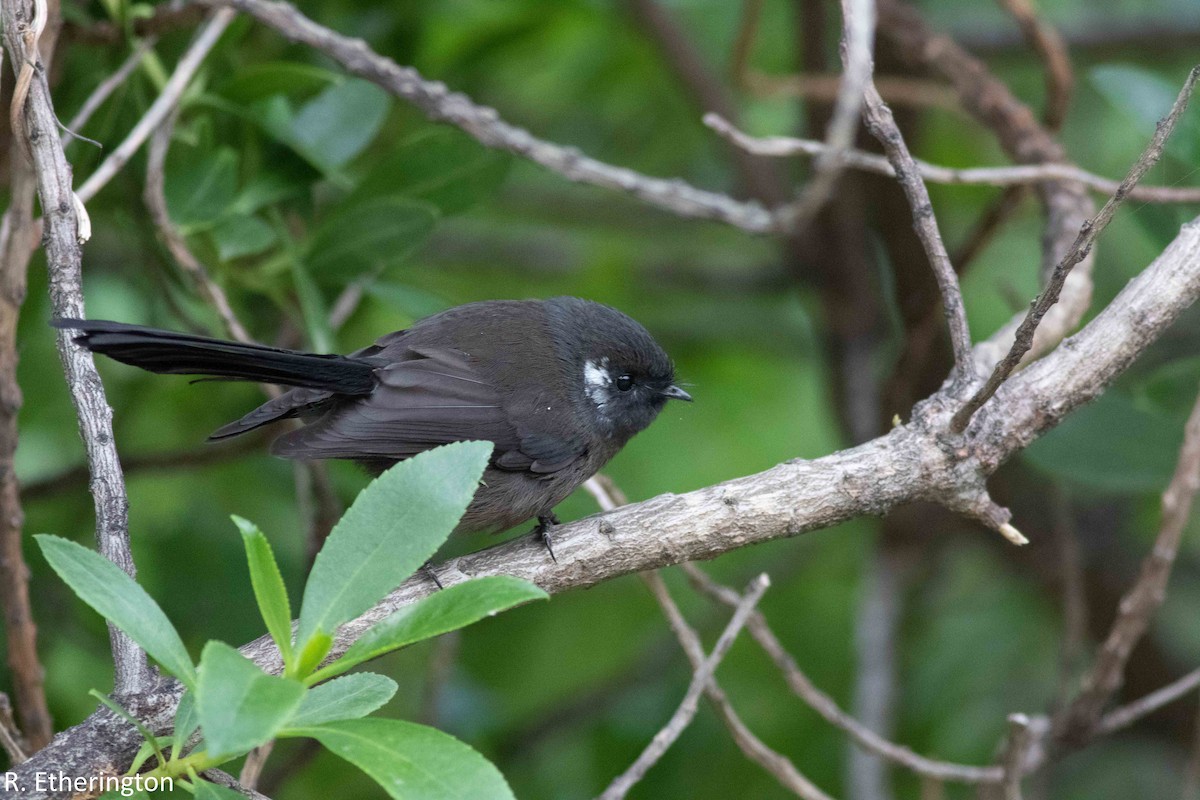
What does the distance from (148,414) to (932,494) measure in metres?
3.15

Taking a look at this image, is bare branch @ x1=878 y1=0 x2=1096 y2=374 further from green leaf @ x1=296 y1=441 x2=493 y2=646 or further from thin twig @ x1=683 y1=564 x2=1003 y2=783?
green leaf @ x1=296 y1=441 x2=493 y2=646

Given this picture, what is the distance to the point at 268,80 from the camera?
131 inches

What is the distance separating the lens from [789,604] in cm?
468

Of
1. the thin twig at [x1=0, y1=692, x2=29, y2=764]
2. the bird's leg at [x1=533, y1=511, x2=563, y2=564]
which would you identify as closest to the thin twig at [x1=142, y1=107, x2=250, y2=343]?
the bird's leg at [x1=533, y1=511, x2=563, y2=564]

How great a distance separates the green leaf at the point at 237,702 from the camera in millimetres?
1390

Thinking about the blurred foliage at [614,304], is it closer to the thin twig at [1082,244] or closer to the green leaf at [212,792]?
the thin twig at [1082,244]

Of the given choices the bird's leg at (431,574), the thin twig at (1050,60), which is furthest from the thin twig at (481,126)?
the thin twig at (1050,60)

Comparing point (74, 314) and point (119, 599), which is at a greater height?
point (74, 314)

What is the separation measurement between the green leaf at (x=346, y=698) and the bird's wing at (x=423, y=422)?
3.58ft

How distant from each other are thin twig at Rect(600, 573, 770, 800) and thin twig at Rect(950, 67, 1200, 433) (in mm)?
755

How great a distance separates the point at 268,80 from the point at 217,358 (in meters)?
1.12

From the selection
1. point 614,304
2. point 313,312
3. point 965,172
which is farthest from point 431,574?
point 614,304

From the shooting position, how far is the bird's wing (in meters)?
2.98

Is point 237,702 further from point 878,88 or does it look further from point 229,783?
point 878,88
